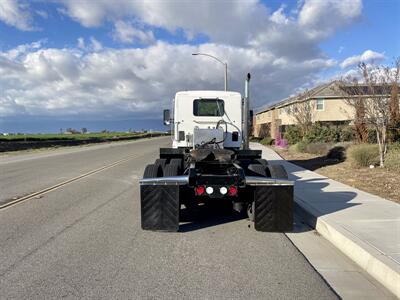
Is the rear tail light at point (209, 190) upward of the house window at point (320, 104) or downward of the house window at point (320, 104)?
downward

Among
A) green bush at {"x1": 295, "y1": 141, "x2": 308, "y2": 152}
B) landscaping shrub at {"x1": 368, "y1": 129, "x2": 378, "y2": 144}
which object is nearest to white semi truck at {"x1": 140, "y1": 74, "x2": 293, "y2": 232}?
landscaping shrub at {"x1": 368, "y1": 129, "x2": 378, "y2": 144}

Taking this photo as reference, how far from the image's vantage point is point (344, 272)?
512cm

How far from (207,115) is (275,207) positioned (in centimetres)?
520

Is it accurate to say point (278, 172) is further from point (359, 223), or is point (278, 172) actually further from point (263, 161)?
point (359, 223)

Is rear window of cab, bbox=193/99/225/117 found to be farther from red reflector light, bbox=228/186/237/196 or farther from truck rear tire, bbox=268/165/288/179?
red reflector light, bbox=228/186/237/196

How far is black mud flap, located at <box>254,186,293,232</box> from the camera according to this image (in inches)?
271

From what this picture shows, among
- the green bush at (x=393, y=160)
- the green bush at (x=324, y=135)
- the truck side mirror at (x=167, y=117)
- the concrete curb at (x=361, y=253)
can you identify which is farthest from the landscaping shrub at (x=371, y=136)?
the concrete curb at (x=361, y=253)

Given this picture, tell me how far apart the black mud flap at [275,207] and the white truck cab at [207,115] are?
179 inches

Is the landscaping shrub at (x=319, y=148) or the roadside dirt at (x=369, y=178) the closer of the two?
the roadside dirt at (x=369, y=178)

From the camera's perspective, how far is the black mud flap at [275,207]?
22.6 ft

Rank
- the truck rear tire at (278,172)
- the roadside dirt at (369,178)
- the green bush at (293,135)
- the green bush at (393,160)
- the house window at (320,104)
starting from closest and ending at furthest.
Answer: the truck rear tire at (278,172) → the roadside dirt at (369,178) → the green bush at (393,160) → the green bush at (293,135) → the house window at (320,104)

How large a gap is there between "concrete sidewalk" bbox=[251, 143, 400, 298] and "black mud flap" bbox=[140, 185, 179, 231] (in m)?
2.44

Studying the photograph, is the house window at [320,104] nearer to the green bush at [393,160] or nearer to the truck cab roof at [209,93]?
the green bush at [393,160]

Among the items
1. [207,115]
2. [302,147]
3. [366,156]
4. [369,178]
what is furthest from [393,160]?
[302,147]
